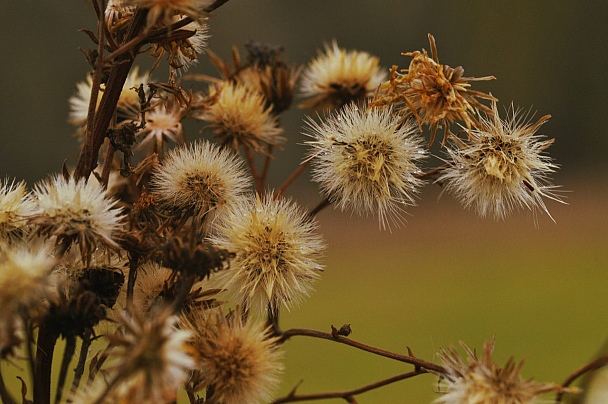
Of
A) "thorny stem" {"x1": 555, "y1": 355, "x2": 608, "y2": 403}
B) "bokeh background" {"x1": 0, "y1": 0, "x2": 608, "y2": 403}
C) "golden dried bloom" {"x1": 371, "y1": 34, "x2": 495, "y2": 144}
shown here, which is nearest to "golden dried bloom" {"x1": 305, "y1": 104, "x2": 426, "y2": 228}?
"golden dried bloom" {"x1": 371, "y1": 34, "x2": 495, "y2": 144}

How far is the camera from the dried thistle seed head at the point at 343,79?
1.86 feet

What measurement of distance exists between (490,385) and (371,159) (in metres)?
0.14

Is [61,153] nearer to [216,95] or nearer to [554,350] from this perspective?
[554,350]

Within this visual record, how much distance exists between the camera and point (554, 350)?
259cm

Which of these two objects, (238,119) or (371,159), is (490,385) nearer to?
(371,159)

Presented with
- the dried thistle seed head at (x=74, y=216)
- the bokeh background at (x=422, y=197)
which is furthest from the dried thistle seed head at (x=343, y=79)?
the bokeh background at (x=422, y=197)

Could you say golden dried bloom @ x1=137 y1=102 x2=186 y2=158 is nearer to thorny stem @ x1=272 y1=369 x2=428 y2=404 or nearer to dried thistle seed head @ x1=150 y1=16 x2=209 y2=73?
dried thistle seed head @ x1=150 y1=16 x2=209 y2=73

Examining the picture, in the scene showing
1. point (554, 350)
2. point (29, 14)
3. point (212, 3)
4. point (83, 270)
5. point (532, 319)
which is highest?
point (29, 14)

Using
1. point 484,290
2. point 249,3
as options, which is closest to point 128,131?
point 249,3

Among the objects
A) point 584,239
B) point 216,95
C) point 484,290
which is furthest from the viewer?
point 584,239

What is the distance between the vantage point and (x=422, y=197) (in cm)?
315

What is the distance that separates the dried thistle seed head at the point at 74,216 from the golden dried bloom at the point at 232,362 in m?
0.06

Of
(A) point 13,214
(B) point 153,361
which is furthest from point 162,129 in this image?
(B) point 153,361

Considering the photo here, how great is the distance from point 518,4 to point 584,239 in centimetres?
135
